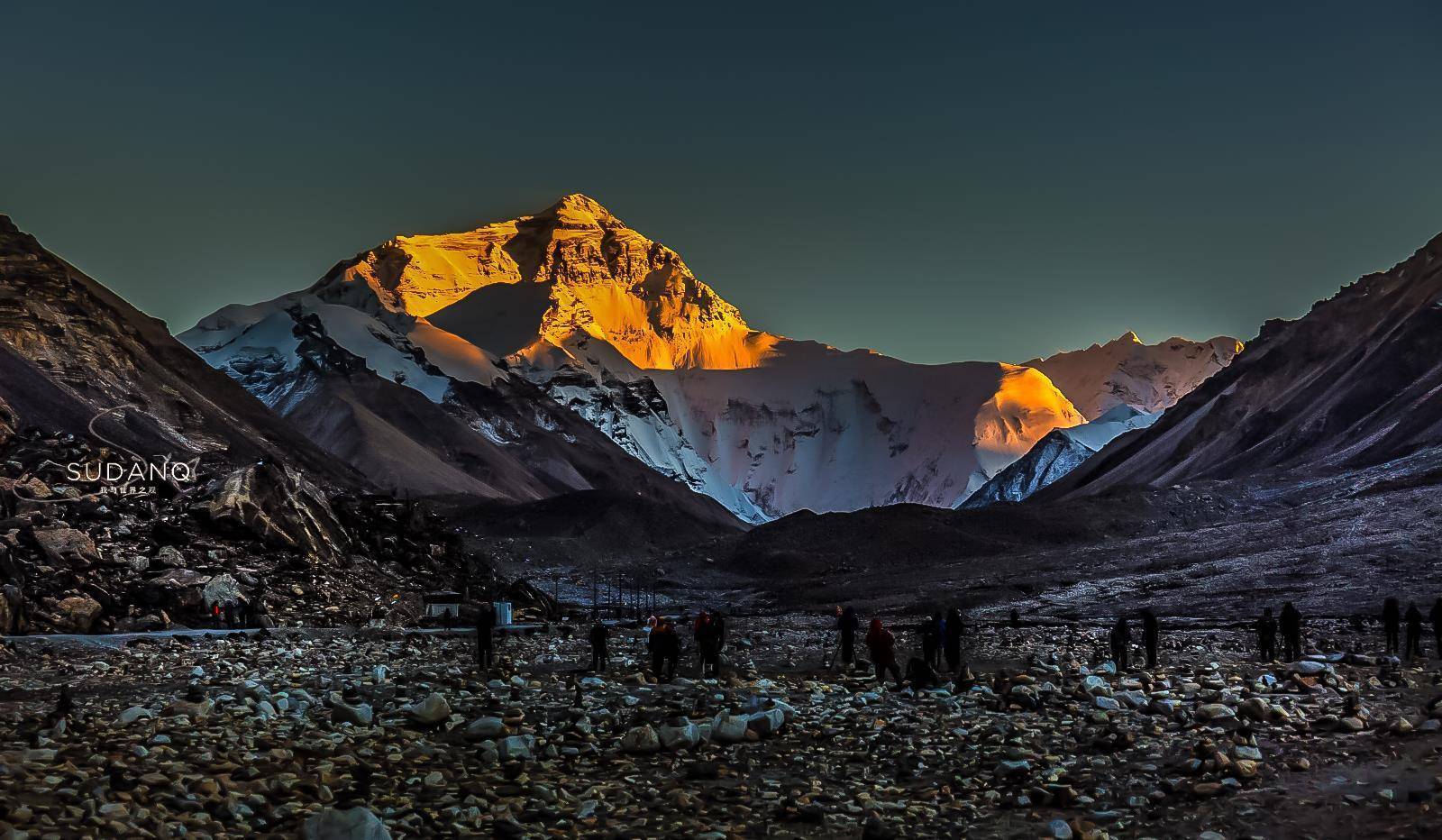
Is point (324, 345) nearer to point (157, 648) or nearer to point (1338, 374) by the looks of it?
point (1338, 374)

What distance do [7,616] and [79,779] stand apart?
20.6 meters

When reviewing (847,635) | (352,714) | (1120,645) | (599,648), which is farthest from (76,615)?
(1120,645)

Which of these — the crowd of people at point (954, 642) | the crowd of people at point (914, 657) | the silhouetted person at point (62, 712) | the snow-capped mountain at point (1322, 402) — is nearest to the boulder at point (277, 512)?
the crowd of people at point (914, 657)

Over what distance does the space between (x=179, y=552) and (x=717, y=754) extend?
2955 cm

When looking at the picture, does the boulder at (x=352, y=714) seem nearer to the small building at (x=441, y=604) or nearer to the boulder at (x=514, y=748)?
the boulder at (x=514, y=748)

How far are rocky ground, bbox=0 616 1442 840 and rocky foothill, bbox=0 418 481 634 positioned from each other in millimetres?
10841

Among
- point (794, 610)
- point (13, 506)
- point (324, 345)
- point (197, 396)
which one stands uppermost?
point (324, 345)

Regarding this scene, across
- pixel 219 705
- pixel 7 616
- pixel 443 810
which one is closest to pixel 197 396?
pixel 7 616

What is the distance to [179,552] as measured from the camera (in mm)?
40719

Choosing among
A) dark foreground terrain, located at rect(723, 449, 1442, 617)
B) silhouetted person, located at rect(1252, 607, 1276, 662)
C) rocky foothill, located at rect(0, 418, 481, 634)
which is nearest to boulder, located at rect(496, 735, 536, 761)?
silhouetted person, located at rect(1252, 607, 1276, 662)

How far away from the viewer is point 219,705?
17.8m

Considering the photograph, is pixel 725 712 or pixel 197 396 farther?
pixel 197 396

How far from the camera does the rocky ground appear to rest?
12.5 m

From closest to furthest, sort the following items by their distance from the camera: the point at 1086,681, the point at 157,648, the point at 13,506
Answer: the point at 1086,681, the point at 157,648, the point at 13,506
